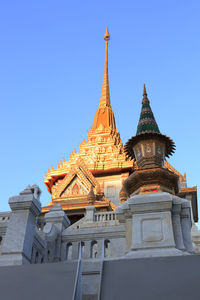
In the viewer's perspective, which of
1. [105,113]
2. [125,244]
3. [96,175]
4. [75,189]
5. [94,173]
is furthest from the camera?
[105,113]

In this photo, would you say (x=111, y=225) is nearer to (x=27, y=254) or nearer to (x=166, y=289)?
(x=27, y=254)

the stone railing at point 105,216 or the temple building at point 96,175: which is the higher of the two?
the temple building at point 96,175

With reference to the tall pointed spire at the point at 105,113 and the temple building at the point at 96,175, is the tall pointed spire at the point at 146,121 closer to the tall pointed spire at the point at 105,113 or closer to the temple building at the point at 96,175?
the temple building at the point at 96,175

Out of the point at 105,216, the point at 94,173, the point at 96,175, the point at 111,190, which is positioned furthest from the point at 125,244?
the point at 96,175

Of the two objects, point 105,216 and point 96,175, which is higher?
point 96,175

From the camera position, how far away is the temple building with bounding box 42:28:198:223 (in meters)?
24.3

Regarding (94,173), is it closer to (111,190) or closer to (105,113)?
(111,190)

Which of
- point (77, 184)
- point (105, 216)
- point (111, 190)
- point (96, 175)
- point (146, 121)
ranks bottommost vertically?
point (105, 216)

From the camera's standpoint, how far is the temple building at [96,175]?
79.8ft

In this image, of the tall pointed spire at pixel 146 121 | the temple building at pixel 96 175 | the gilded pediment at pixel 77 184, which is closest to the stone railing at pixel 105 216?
the tall pointed spire at pixel 146 121

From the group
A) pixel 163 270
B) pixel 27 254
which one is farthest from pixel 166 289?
pixel 27 254

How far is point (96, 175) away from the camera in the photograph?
3072 centimetres

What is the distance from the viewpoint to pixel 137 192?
8.80m

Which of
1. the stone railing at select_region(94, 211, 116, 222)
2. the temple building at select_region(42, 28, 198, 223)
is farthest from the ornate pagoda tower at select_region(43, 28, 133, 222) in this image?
the stone railing at select_region(94, 211, 116, 222)
